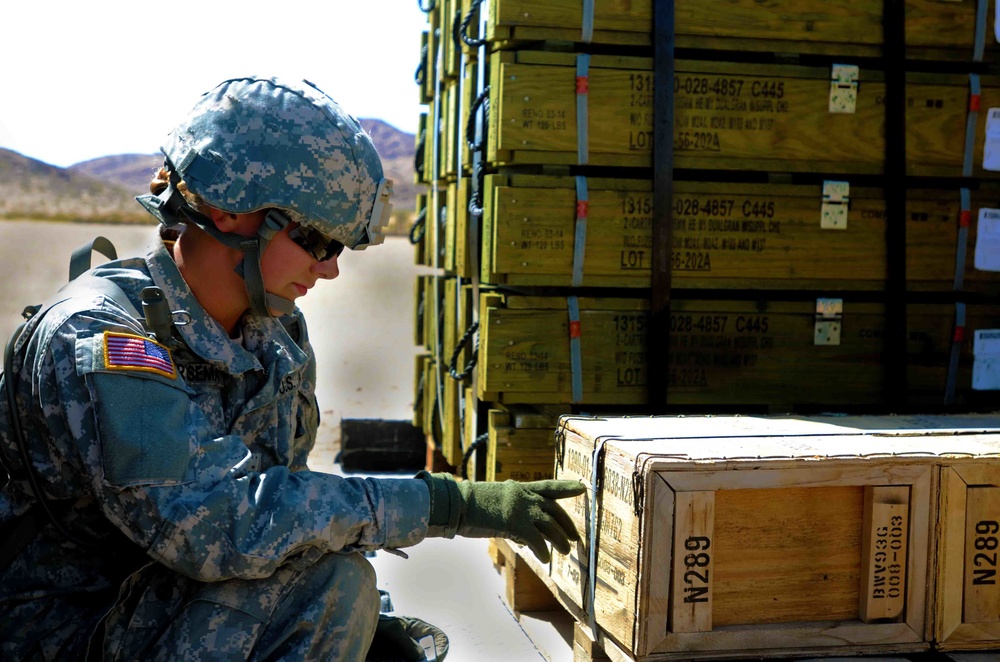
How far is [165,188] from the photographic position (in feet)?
8.20

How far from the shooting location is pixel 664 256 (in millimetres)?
3893

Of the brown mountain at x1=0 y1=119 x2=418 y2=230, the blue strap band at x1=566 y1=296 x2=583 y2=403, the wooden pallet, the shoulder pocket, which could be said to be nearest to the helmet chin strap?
the shoulder pocket

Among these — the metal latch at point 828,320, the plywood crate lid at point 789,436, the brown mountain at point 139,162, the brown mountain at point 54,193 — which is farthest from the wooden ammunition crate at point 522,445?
the brown mountain at point 139,162

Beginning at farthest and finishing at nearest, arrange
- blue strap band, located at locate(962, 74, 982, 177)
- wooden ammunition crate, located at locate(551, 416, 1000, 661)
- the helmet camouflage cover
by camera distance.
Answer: blue strap band, located at locate(962, 74, 982, 177)
wooden ammunition crate, located at locate(551, 416, 1000, 661)
the helmet camouflage cover

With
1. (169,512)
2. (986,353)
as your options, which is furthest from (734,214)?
(169,512)

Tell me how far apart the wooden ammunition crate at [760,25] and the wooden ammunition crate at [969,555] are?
1958 millimetres

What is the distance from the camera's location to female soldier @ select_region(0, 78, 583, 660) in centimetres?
211

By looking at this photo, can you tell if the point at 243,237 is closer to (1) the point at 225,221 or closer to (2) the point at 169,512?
(1) the point at 225,221

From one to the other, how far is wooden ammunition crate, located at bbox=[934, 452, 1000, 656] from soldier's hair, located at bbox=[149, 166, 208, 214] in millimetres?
2018

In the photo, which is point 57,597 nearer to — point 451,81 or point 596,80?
point 596,80

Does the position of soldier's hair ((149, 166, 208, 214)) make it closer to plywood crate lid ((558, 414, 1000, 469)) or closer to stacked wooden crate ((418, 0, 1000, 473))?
plywood crate lid ((558, 414, 1000, 469))

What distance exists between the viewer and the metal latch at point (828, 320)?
4062mm

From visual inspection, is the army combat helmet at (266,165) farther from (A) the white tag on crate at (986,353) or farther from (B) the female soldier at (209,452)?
(A) the white tag on crate at (986,353)

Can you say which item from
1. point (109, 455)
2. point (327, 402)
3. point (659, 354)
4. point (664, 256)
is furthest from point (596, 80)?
point (327, 402)
